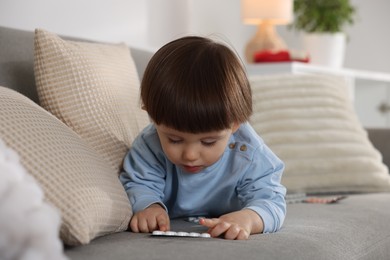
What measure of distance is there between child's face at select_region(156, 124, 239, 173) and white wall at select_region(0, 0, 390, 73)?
0.99 meters

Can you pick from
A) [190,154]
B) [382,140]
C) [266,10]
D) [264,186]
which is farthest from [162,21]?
[190,154]

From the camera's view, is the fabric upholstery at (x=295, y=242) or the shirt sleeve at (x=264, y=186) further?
the shirt sleeve at (x=264, y=186)

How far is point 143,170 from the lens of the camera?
64.9 inches

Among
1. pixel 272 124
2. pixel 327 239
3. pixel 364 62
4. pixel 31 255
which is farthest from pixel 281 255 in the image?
pixel 364 62

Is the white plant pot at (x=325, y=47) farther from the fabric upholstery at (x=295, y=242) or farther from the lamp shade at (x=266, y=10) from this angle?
the fabric upholstery at (x=295, y=242)

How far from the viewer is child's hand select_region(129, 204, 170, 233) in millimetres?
1467

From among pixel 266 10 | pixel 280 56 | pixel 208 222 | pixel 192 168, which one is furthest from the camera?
pixel 266 10

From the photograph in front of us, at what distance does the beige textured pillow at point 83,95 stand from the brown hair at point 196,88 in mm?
181

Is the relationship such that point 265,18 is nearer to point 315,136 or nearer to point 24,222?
point 315,136

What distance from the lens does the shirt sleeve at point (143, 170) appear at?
5.40ft

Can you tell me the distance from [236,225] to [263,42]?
2.59 m

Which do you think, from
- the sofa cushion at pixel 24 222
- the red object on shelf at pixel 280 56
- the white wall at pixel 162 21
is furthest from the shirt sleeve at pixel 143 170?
the red object on shelf at pixel 280 56

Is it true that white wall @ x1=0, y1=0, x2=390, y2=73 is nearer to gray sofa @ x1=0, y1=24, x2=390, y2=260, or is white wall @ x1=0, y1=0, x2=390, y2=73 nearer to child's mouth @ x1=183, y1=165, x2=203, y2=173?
gray sofa @ x1=0, y1=24, x2=390, y2=260

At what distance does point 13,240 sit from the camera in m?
0.93
